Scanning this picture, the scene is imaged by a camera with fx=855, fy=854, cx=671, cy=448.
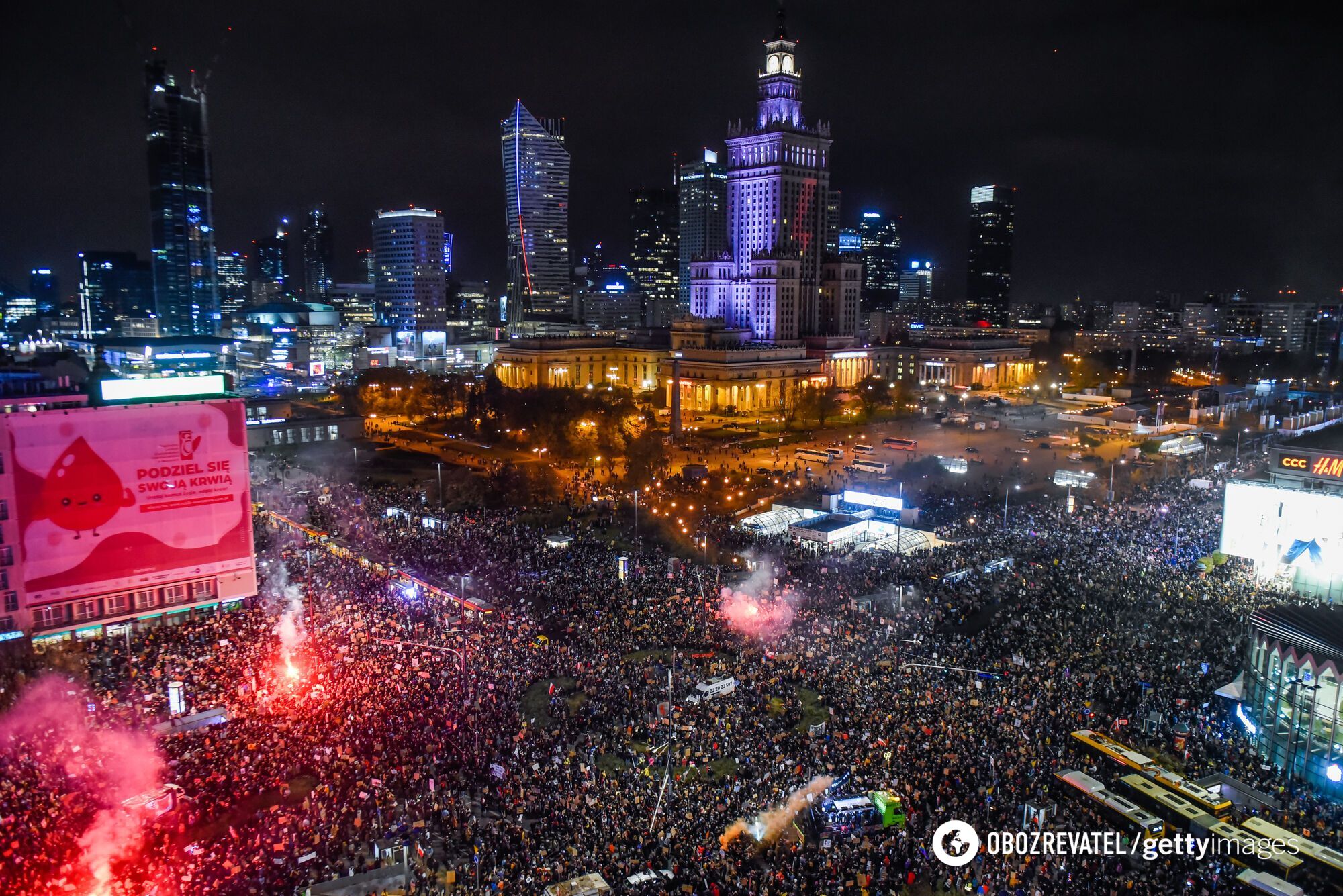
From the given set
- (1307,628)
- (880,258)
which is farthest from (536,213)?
(1307,628)

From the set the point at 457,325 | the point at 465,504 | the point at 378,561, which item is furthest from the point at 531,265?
the point at 378,561

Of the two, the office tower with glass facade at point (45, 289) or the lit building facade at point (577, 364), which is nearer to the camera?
the lit building facade at point (577, 364)

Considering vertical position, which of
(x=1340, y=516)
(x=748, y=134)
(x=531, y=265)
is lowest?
(x=1340, y=516)

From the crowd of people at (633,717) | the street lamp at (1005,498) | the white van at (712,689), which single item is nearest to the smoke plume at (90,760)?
the crowd of people at (633,717)

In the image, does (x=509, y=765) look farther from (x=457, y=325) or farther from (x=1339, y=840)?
(x=457, y=325)

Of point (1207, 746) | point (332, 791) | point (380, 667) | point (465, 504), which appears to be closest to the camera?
point (332, 791)
